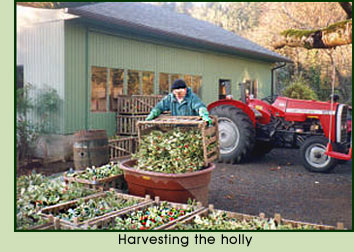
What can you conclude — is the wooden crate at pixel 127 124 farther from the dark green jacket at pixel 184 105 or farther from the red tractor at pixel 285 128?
the dark green jacket at pixel 184 105

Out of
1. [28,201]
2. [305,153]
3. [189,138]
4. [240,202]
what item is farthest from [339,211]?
[28,201]

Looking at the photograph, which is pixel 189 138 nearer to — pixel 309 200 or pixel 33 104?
pixel 309 200

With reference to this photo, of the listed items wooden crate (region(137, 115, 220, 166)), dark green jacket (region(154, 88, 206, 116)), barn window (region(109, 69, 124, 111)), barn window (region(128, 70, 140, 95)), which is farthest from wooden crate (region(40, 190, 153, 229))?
barn window (region(128, 70, 140, 95))

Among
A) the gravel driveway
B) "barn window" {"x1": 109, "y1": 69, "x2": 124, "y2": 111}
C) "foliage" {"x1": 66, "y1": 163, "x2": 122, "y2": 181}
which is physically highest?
"barn window" {"x1": 109, "y1": 69, "x2": 124, "y2": 111}

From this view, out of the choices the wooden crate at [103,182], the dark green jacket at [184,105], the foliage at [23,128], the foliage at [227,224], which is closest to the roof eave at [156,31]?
the foliage at [23,128]

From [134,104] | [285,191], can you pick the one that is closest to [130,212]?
[285,191]

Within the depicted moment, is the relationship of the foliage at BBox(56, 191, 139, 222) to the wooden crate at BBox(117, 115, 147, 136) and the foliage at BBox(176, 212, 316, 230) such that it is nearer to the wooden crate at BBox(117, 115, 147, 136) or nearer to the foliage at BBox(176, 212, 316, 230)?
the foliage at BBox(176, 212, 316, 230)

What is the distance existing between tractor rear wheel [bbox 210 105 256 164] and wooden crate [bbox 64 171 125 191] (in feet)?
12.5

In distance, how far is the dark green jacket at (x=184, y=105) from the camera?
16.6 feet

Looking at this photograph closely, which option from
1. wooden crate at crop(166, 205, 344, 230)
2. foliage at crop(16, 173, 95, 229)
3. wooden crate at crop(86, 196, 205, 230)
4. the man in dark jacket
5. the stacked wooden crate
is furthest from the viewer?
the stacked wooden crate

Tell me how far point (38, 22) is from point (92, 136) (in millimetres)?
3543

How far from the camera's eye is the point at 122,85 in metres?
10.3

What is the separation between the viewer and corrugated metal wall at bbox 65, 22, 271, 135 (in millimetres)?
8898

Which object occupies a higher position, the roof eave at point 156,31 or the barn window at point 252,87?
the roof eave at point 156,31
